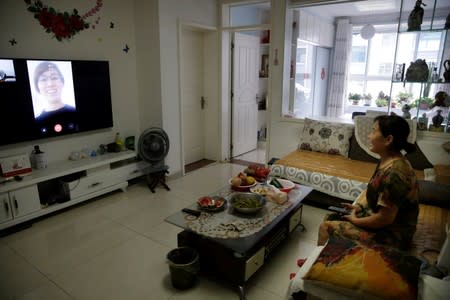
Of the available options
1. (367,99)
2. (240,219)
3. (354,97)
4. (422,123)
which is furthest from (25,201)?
(367,99)

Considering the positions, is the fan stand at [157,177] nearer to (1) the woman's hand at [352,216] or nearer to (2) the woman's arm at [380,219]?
(1) the woman's hand at [352,216]

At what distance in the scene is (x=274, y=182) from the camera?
2.75 meters

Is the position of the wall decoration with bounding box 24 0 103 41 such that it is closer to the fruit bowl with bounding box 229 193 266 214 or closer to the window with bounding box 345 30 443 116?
the fruit bowl with bounding box 229 193 266 214

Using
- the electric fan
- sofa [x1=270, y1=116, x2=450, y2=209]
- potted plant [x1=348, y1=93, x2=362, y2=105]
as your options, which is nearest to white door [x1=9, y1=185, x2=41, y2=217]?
the electric fan

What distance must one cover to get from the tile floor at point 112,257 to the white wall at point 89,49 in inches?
31.1

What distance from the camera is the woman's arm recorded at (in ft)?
5.56

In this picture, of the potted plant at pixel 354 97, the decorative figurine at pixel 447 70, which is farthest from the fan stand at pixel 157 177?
the potted plant at pixel 354 97

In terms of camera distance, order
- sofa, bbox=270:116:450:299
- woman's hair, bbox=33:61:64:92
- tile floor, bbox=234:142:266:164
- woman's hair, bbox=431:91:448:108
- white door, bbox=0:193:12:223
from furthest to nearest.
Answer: tile floor, bbox=234:142:266:164, woman's hair, bbox=431:91:448:108, woman's hair, bbox=33:61:64:92, white door, bbox=0:193:12:223, sofa, bbox=270:116:450:299

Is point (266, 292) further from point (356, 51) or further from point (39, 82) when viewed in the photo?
point (356, 51)

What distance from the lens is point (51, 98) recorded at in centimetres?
327

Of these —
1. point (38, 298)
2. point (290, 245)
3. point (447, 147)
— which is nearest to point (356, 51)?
point (447, 147)

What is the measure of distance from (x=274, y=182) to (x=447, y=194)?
1.39m

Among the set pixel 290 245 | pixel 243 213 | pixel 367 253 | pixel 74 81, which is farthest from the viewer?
pixel 74 81

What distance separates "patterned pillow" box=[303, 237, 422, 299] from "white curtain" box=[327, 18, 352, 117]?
6.30 meters
